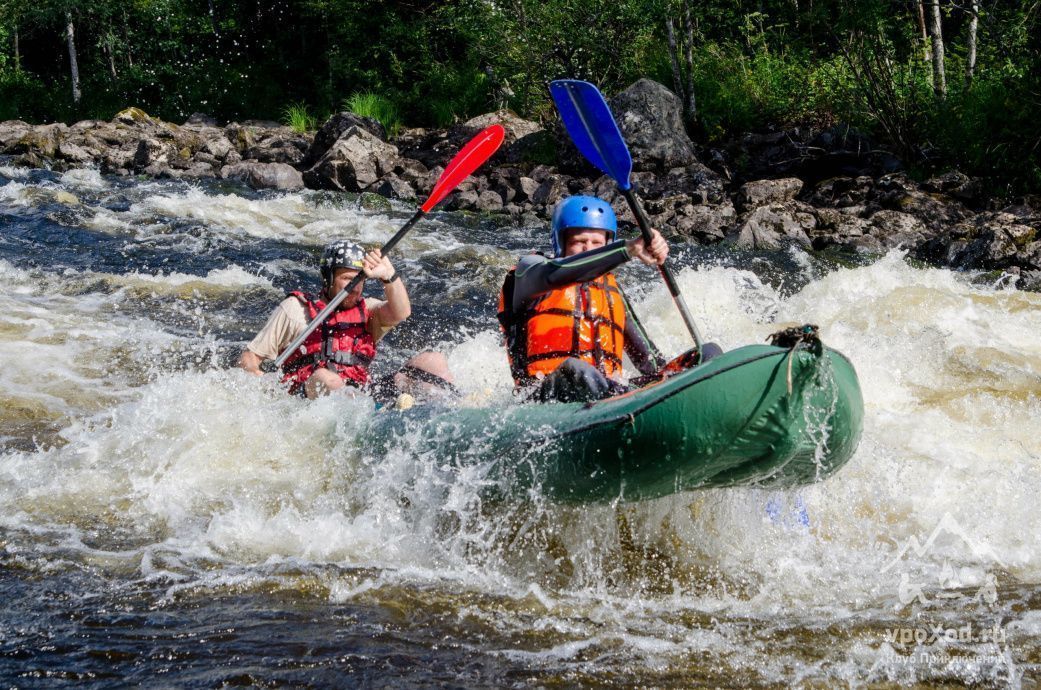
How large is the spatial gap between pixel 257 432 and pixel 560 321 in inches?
64.3

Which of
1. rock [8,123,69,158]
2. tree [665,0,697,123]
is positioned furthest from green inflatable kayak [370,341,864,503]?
rock [8,123,69,158]

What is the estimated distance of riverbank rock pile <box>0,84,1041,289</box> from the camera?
1123 centimetres

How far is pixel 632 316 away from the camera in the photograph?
457cm


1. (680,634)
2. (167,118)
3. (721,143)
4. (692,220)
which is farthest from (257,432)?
(167,118)

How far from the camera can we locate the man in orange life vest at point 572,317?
3.87 metres

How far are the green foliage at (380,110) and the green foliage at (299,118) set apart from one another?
1.26 m

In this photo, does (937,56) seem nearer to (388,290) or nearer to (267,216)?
(267,216)

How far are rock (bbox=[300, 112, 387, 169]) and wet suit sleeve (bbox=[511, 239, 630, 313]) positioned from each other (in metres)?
13.0

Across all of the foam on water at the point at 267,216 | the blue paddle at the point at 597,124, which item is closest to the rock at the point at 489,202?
the foam on water at the point at 267,216

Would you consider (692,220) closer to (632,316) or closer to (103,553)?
(632,316)

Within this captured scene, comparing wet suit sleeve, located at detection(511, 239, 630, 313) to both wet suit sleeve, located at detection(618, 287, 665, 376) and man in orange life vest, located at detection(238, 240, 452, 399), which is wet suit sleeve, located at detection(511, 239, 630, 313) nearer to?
wet suit sleeve, located at detection(618, 287, 665, 376)

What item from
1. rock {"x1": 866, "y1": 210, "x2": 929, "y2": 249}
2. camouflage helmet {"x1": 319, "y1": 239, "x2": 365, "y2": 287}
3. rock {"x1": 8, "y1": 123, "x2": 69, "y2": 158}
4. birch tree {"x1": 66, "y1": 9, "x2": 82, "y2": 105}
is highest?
birch tree {"x1": 66, "y1": 9, "x2": 82, "y2": 105}

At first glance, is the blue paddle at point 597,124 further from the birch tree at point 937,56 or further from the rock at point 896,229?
the birch tree at point 937,56

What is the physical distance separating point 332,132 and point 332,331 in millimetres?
12901
